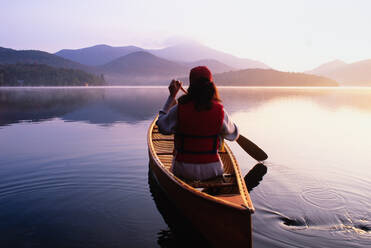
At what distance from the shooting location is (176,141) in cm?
471

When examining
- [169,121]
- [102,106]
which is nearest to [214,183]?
[169,121]

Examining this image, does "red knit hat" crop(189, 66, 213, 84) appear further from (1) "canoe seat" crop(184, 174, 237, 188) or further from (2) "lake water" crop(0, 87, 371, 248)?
(2) "lake water" crop(0, 87, 371, 248)

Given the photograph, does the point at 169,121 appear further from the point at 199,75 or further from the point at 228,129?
the point at 228,129

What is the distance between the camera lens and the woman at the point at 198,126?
4234 millimetres

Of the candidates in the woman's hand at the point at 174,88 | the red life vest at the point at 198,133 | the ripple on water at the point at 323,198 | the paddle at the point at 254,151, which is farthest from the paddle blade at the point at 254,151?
the woman's hand at the point at 174,88

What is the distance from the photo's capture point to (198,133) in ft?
14.6

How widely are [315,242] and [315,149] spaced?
25.4 ft

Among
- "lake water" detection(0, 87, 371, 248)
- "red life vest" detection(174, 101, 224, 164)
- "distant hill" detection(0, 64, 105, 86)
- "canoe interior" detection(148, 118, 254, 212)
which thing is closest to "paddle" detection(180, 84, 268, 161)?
"lake water" detection(0, 87, 371, 248)

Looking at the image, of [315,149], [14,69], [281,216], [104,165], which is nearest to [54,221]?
[104,165]

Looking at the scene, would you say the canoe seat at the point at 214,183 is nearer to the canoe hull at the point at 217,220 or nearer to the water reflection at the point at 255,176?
the canoe hull at the point at 217,220

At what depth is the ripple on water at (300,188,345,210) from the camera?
6406 mm

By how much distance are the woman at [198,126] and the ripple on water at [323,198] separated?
2.91m

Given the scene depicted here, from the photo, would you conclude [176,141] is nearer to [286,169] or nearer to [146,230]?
[146,230]

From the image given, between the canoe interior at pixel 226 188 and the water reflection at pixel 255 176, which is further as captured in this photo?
the water reflection at pixel 255 176
